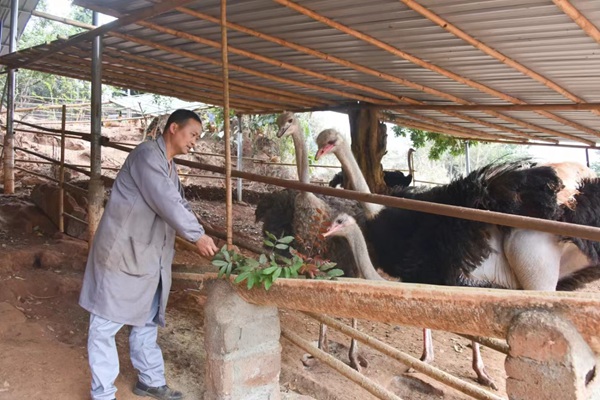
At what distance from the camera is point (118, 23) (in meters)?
3.58

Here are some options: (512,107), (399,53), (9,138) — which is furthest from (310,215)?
(9,138)

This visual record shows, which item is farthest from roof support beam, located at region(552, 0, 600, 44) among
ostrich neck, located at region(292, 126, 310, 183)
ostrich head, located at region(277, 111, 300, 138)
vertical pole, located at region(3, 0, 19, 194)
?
vertical pole, located at region(3, 0, 19, 194)

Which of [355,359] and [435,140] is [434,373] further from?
[435,140]

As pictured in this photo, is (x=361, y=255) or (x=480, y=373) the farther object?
(x=480, y=373)

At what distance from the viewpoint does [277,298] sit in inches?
93.7

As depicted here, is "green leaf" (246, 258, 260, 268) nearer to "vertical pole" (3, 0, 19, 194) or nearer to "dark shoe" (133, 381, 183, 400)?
"dark shoe" (133, 381, 183, 400)

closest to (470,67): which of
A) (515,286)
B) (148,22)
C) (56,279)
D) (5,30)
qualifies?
(515,286)

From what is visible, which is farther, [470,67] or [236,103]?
[236,103]

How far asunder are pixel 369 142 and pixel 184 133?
429 cm

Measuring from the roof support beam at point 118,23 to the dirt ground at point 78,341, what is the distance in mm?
1576

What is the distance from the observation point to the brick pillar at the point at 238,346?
262 centimetres

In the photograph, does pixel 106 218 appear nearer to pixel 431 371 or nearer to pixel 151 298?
pixel 151 298

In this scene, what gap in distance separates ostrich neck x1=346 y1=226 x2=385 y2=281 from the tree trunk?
261 cm

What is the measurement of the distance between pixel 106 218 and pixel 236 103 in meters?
5.36
